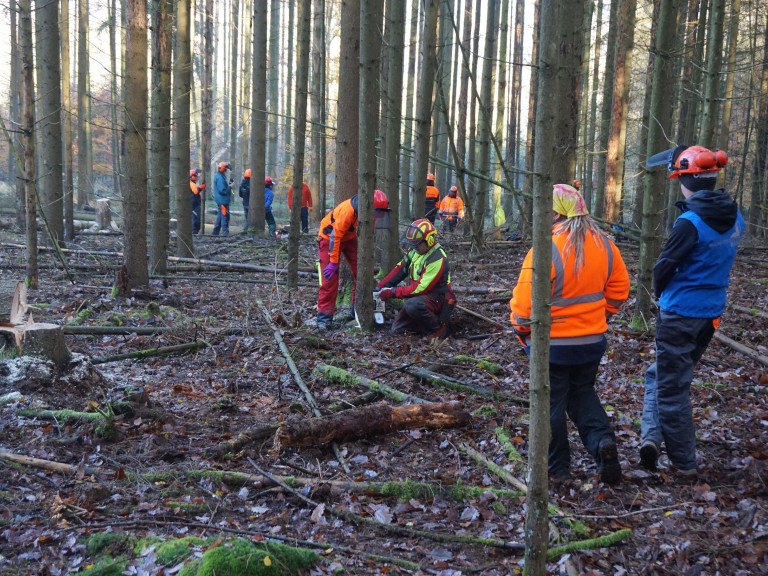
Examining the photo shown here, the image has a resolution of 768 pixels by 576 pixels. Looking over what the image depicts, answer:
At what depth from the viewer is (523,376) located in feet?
23.2

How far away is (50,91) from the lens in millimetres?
13164

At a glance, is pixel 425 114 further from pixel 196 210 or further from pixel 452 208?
pixel 196 210

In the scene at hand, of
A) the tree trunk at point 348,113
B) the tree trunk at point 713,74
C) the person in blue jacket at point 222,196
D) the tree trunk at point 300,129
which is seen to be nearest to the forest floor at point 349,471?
the tree trunk at point 713,74

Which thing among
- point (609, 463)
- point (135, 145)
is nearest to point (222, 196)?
point (135, 145)

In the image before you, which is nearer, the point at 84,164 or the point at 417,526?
the point at 417,526

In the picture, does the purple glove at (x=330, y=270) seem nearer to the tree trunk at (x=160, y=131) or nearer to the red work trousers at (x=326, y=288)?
the red work trousers at (x=326, y=288)

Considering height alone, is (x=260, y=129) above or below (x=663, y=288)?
above

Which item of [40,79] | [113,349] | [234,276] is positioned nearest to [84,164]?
[40,79]

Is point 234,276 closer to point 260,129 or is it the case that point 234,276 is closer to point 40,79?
point 40,79

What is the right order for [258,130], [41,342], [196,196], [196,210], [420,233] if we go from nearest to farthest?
[41,342]
[420,233]
[258,130]
[196,196]
[196,210]

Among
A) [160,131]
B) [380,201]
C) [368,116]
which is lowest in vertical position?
[380,201]

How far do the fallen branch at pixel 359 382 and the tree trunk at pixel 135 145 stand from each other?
16.7 ft

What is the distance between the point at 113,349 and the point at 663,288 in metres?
5.99

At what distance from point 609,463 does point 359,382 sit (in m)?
2.71
